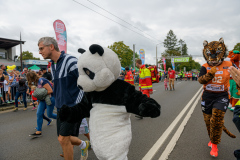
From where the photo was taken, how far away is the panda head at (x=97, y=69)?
5.11ft

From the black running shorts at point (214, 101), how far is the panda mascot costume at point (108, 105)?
1925 mm

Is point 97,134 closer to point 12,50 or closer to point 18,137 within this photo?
point 18,137

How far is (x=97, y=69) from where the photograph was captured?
5.16 feet

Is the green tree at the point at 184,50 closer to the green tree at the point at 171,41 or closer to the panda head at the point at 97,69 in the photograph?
the green tree at the point at 171,41

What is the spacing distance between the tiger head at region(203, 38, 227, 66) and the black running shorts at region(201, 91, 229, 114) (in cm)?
57

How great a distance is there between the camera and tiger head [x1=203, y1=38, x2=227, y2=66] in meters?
3.04

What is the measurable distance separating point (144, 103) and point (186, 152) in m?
2.19

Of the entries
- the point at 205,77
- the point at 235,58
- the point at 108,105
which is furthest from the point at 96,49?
the point at 235,58

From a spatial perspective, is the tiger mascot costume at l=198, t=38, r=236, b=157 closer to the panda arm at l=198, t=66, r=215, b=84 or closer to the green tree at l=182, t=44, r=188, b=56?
the panda arm at l=198, t=66, r=215, b=84


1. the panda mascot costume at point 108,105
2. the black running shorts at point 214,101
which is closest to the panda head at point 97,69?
the panda mascot costume at point 108,105

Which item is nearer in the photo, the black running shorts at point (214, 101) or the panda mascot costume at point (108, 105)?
the panda mascot costume at point (108, 105)

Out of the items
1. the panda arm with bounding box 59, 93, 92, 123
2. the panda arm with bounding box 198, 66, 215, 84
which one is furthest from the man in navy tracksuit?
the panda arm with bounding box 198, 66, 215, 84

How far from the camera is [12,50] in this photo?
107 ft

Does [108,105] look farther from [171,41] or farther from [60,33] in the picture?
[171,41]
